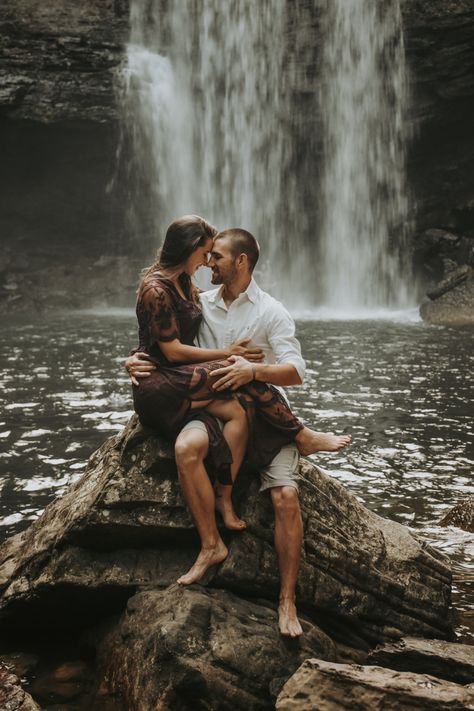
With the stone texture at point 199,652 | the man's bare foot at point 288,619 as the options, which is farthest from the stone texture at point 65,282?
the man's bare foot at point 288,619

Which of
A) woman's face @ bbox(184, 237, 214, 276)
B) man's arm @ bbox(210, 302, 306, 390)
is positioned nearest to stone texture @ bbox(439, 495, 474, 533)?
man's arm @ bbox(210, 302, 306, 390)

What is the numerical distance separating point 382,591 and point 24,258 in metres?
23.4

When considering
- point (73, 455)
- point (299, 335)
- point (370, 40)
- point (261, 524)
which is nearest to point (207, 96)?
point (370, 40)

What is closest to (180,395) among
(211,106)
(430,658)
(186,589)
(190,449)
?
(190,449)

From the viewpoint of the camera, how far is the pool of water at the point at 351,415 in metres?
6.41

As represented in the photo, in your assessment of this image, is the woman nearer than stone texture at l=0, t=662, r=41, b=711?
No

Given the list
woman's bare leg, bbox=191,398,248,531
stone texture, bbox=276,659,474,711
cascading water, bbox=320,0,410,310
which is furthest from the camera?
cascading water, bbox=320,0,410,310

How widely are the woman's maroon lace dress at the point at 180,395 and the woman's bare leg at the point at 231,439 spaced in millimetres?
35

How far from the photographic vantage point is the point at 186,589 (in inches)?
145

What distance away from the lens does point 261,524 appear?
13.2 ft

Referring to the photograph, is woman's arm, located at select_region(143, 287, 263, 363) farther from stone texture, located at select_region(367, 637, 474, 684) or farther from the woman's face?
stone texture, located at select_region(367, 637, 474, 684)

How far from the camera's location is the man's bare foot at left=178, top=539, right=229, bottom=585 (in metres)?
3.72

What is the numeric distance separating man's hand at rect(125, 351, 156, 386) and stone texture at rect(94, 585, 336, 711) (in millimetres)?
1208

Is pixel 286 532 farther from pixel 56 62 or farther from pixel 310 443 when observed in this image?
pixel 56 62
